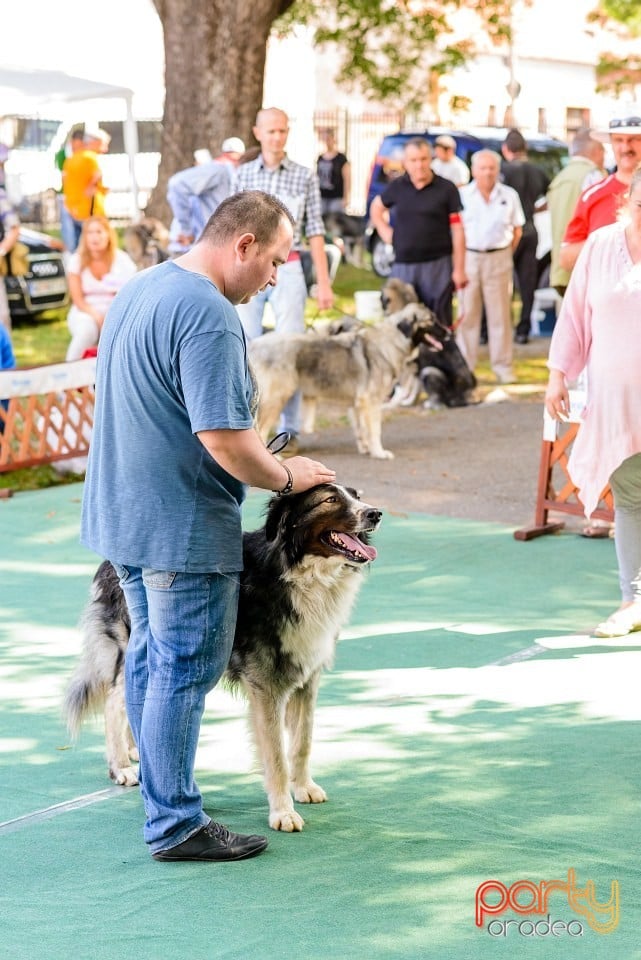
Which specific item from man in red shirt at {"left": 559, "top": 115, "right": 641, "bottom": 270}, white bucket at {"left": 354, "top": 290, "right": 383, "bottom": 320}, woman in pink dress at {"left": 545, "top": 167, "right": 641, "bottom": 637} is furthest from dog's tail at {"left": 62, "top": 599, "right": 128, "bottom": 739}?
white bucket at {"left": 354, "top": 290, "right": 383, "bottom": 320}

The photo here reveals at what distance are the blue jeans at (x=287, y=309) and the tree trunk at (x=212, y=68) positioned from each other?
7136 mm

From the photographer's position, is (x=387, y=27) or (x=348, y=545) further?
(x=387, y=27)

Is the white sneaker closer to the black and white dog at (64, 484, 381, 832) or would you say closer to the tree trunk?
the black and white dog at (64, 484, 381, 832)

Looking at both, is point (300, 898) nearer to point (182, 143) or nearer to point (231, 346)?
point (231, 346)

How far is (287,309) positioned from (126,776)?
6293 millimetres

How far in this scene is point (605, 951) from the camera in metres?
3.43

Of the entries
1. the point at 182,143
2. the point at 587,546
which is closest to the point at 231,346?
the point at 587,546

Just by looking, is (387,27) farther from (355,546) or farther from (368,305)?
(355,546)

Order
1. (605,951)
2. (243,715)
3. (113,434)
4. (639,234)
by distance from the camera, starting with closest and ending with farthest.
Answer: (605,951), (113,434), (243,715), (639,234)

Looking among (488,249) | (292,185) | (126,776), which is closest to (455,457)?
(292,185)

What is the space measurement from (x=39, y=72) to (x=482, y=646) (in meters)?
16.7

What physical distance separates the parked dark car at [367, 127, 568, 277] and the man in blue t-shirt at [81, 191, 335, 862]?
53.8ft

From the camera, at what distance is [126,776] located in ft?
15.3

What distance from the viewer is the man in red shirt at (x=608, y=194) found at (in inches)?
267
